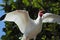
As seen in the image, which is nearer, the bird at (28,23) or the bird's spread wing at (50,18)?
the bird at (28,23)

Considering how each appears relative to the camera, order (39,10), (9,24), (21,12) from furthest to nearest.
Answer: (9,24)
(39,10)
(21,12)

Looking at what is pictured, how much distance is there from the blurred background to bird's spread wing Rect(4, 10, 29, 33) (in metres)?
0.67

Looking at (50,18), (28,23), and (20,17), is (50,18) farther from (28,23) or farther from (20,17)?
(20,17)

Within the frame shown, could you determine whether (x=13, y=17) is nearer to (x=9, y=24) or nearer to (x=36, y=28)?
(x=36, y=28)

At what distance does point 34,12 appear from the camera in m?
13.8

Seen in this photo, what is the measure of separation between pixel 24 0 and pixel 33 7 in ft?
0.84

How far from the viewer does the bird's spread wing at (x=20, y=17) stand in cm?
1211

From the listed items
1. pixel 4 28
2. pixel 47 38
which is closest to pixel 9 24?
pixel 4 28

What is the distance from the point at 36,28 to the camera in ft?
40.8

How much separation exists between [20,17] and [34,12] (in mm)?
1426

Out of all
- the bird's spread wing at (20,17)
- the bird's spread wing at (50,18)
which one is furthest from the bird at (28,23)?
the bird's spread wing at (50,18)

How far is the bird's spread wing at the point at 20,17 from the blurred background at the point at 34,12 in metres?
0.67

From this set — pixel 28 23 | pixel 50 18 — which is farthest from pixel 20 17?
pixel 50 18

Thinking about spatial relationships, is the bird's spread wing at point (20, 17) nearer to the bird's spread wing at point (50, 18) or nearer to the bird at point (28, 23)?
the bird at point (28, 23)
